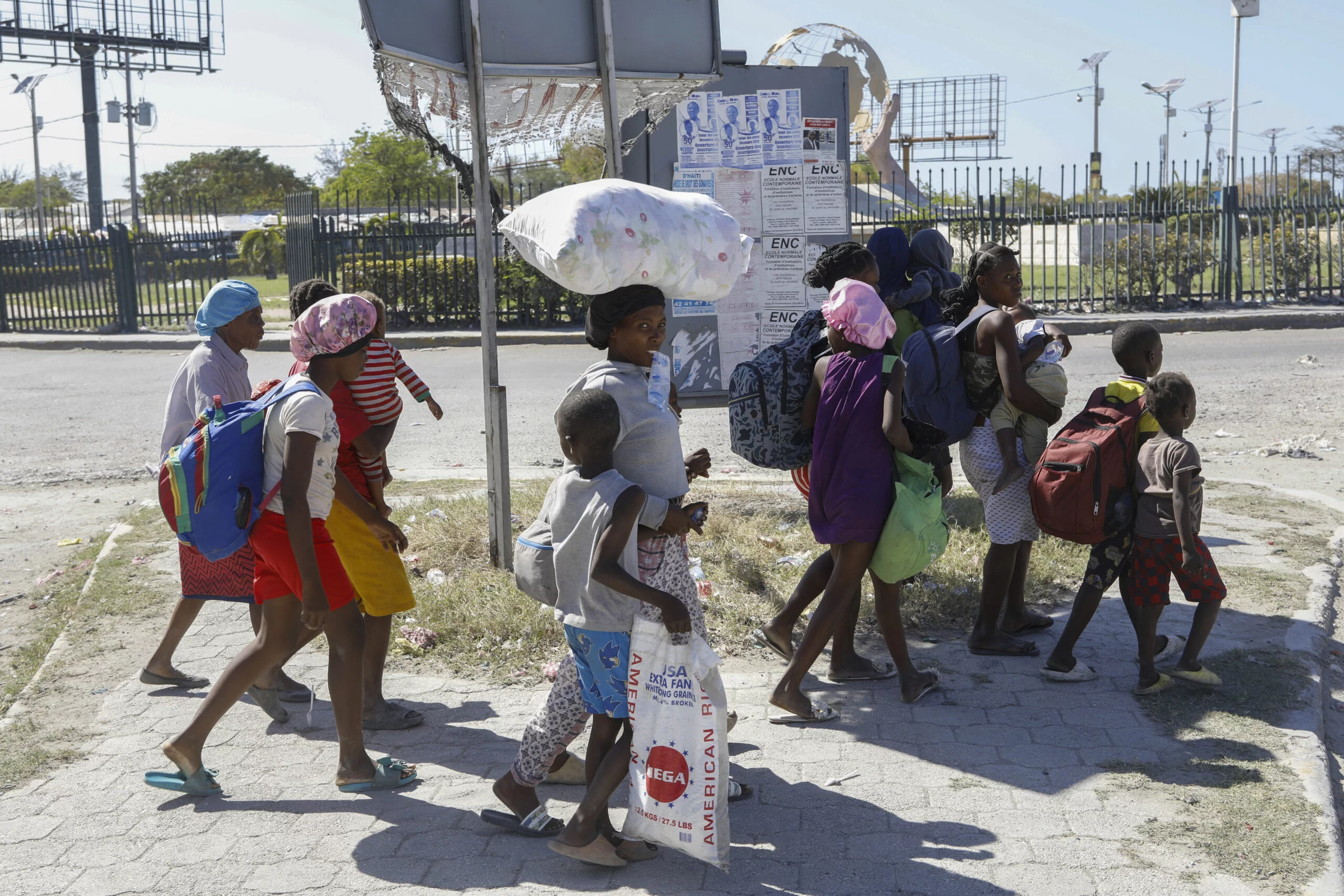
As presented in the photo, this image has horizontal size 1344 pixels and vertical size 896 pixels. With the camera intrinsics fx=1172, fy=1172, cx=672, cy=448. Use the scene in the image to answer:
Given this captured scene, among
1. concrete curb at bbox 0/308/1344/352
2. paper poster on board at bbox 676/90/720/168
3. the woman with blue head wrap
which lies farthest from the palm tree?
the woman with blue head wrap

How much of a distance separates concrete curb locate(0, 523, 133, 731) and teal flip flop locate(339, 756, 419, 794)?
155 cm

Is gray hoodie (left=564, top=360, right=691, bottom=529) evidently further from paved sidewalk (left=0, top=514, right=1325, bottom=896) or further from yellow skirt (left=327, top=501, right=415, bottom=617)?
yellow skirt (left=327, top=501, right=415, bottom=617)

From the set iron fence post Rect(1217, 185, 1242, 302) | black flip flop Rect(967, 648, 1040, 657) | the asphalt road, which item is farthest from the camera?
iron fence post Rect(1217, 185, 1242, 302)

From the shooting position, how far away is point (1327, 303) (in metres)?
19.2

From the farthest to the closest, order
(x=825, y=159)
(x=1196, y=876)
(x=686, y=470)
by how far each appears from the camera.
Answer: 1. (x=825, y=159)
2. (x=686, y=470)
3. (x=1196, y=876)

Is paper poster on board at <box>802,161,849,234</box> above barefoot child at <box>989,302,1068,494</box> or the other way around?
above

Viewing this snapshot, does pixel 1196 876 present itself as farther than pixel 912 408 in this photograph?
No

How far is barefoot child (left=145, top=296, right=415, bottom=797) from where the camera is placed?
354 cm

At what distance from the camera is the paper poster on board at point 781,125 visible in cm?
630

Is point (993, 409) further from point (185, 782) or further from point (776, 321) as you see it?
point (185, 782)

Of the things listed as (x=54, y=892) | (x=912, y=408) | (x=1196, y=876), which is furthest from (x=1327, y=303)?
(x=54, y=892)

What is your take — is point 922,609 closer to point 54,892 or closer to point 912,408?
point 912,408

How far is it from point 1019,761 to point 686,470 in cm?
149

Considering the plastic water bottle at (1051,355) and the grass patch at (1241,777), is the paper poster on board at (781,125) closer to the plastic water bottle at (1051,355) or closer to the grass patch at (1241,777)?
the plastic water bottle at (1051,355)
